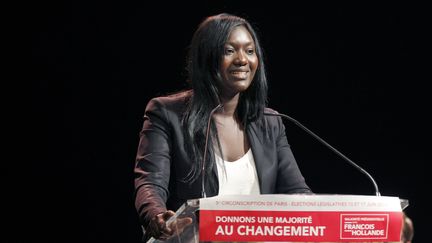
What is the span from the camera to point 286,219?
1.43 metres

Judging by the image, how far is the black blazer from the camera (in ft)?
6.93

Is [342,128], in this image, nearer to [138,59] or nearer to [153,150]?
[138,59]

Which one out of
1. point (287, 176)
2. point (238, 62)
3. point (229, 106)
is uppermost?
point (238, 62)

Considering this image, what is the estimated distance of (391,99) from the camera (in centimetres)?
359

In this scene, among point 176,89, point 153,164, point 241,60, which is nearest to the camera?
point 153,164

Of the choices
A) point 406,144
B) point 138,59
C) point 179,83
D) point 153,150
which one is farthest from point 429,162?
point 153,150

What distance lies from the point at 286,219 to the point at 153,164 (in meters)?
0.77

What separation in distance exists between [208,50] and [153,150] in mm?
420

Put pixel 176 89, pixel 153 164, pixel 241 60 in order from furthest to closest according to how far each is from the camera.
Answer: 1. pixel 176 89
2. pixel 241 60
3. pixel 153 164

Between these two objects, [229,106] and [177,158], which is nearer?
[177,158]

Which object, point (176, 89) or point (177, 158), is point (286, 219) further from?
point (176, 89)

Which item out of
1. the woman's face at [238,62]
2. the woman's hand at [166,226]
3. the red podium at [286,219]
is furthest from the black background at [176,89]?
the red podium at [286,219]

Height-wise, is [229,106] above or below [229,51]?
below

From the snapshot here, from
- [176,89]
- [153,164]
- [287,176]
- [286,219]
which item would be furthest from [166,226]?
[176,89]
